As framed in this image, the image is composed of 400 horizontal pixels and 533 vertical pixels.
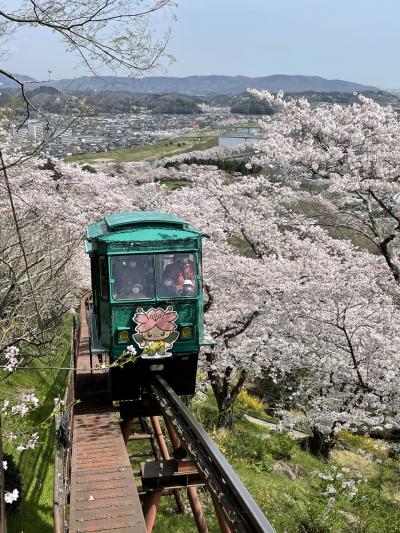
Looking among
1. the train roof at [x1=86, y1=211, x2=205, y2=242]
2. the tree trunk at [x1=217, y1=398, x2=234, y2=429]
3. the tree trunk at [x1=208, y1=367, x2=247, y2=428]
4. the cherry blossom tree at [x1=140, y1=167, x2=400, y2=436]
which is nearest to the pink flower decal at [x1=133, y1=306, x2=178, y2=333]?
the train roof at [x1=86, y1=211, x2=205, y2=242]

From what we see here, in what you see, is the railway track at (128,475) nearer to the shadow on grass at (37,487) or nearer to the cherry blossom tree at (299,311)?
the shadow on grass at (37,487)

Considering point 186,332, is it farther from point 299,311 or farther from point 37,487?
point 299,311

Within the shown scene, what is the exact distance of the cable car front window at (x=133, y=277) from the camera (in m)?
8.98

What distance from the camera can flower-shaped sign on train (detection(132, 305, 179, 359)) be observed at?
29.5 ft

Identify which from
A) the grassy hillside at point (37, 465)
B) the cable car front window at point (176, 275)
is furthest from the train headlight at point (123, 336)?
the grassy hillside at point (37, 465)

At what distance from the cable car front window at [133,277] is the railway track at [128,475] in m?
1.51

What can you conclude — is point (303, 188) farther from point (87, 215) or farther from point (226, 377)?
point (87, 215)

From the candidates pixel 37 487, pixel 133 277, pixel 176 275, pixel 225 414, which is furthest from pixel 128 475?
pixel 225 414

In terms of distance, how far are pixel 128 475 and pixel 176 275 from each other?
3416 mm

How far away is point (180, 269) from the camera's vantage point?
928cm

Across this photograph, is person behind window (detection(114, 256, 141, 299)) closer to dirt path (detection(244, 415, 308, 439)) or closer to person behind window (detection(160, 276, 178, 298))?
person behind window (detection(160, 276, 178, 298))

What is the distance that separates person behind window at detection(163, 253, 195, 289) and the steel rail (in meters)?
1.87

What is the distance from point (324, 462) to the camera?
17484mm

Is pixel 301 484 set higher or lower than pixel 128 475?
lower
